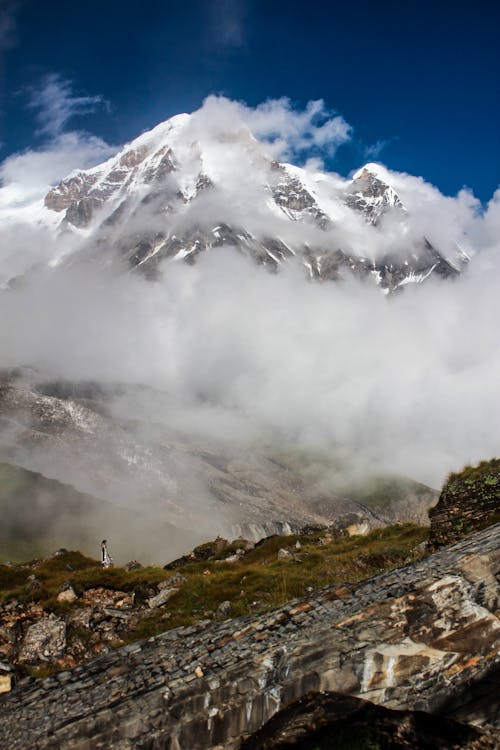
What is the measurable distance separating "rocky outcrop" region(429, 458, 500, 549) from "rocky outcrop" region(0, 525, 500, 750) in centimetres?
644

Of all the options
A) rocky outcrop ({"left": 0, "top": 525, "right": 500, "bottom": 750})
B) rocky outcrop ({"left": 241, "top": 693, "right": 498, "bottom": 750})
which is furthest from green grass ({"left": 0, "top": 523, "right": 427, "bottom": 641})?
rocky outcrop ({"left": 241, "top": 693, "right": 498, "bottom": 750})

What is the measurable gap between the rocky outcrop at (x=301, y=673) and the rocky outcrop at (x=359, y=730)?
136 cm

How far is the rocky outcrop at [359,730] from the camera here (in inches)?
439

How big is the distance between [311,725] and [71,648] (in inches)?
717

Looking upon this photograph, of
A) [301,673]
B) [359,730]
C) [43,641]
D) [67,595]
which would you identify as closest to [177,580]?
[67,595]

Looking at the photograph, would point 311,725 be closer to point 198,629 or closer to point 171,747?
point 171,747

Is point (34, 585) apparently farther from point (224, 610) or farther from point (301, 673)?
point (301, 673)

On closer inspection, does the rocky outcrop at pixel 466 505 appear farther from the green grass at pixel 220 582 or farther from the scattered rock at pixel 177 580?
the scattered rock at pixel 177 580

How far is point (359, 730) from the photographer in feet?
37.5

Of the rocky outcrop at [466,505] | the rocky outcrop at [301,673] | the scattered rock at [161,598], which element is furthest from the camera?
the scattered rock at [161,598]

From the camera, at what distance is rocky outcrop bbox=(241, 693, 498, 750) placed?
11141mm

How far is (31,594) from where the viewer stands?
3403 centimetres

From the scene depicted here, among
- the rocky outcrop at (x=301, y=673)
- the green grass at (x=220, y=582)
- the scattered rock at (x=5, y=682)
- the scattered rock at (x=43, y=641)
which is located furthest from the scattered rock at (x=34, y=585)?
the rocky outcrop at (x=301, y=673)

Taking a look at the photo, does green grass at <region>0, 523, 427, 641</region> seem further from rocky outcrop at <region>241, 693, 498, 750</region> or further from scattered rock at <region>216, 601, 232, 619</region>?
rocky outcrop at <region>241, 693, 498, 750</region>
